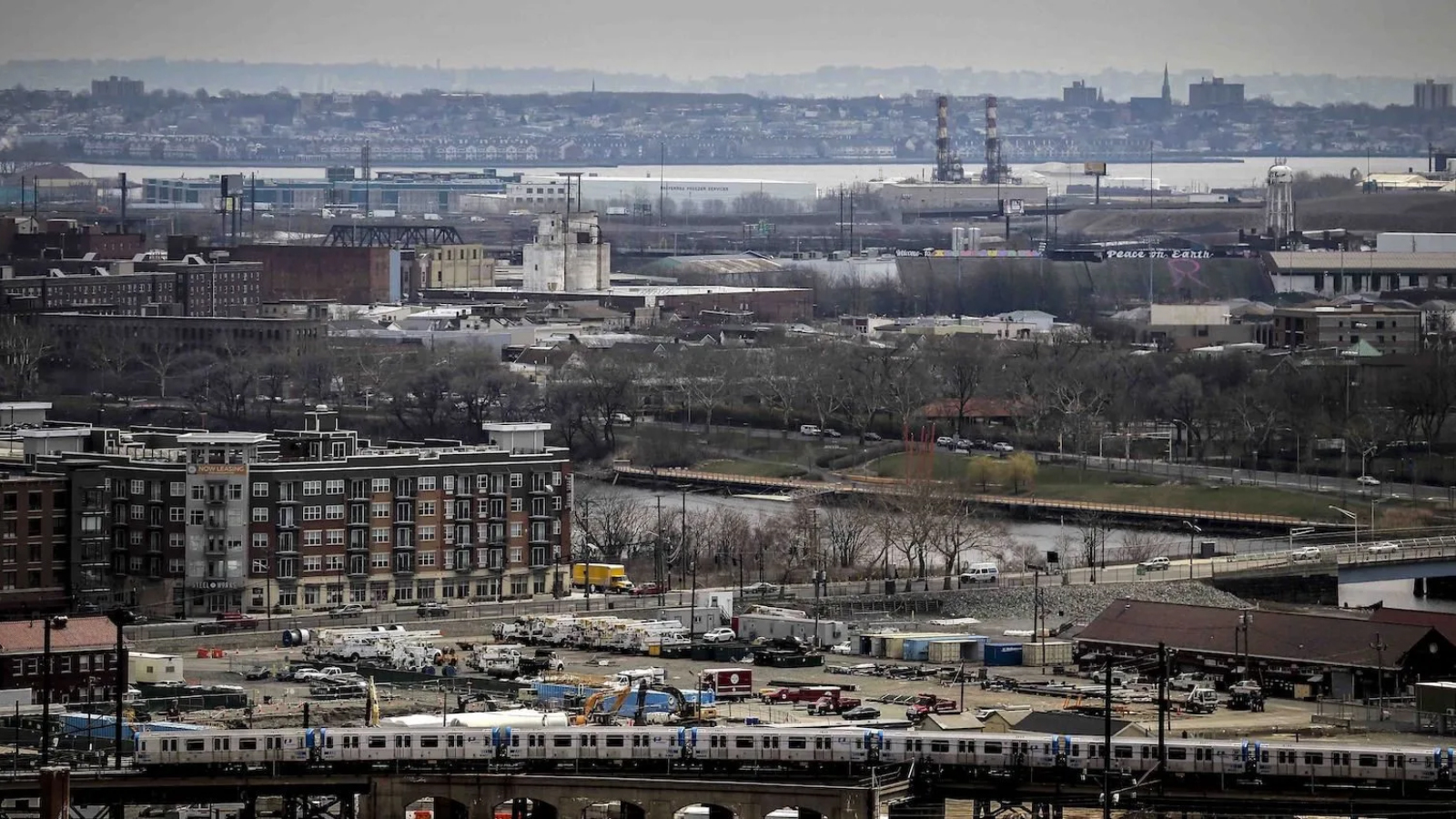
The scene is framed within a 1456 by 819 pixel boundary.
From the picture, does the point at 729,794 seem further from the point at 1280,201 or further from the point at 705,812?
the point at 1280,201

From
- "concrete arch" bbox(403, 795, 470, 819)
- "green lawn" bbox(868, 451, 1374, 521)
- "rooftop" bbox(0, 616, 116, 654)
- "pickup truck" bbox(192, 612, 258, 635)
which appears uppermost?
"rooftop" bbox(0, 616, 116, 654)

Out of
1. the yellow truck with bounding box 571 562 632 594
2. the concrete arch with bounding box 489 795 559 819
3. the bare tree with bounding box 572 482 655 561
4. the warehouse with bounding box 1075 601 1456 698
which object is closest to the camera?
the concrete arch with bounding box 489 795 559 819

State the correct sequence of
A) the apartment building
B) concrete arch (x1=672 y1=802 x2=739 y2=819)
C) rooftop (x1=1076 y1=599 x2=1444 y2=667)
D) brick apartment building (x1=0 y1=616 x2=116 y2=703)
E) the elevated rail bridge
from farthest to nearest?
the apartment building → rooftop (x1=1076 y1=599 x2=1444 y2=667) → brick apartment building (x1=0 y1=616 x2=116 y2=703) → concrete arch (x1=672 y1=802 x2=739 y2=819) → the elevated rail bridge

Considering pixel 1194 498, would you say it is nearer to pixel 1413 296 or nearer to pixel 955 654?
pixel 955 654

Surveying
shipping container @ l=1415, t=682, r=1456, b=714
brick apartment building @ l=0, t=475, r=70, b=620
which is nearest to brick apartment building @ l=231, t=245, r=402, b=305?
brick apartment building @ l=0, t=475, r=70, b=620

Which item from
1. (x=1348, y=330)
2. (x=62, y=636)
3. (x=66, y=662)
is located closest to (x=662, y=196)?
(x=1348, y=330)

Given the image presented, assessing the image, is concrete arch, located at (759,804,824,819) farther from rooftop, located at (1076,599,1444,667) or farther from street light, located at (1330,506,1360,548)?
street light, located at (1330,506,1360,548)

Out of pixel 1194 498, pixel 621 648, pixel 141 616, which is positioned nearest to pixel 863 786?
pixel 621 648

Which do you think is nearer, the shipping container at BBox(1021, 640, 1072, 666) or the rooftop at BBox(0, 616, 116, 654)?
the rooftop at BBox(0, 616, 116, 654)
